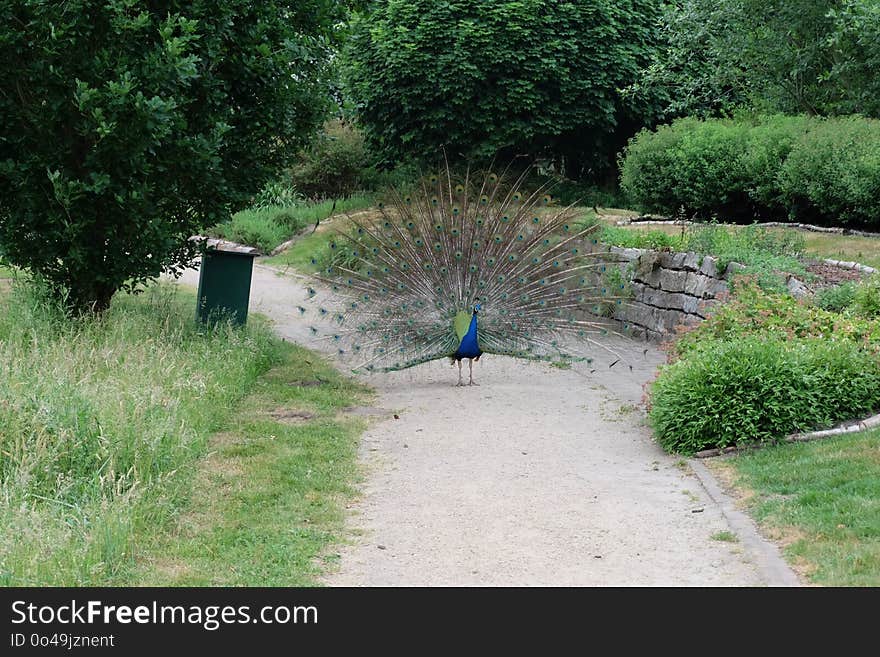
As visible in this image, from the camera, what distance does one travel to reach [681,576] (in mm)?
6477

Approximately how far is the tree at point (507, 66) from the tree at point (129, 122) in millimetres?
12530

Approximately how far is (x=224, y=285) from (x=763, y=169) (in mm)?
9394

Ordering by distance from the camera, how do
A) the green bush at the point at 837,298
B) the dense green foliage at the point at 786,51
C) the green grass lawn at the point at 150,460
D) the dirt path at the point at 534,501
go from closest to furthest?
the green grass lawn at the point at 150,460, the dirt path at the point at 534,501, the green bush at the point at 837,298, the dense green foliage at the point at 786,51

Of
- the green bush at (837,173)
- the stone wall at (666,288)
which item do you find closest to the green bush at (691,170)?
the green bush at (837,173)

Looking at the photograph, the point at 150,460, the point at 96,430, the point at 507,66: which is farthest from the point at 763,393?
the point at 507,66

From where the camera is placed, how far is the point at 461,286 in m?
12.6

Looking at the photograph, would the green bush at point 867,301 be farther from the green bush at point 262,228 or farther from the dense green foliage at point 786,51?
the green bush at point 262,228

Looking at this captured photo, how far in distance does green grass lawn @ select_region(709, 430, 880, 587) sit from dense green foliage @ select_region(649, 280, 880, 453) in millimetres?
330

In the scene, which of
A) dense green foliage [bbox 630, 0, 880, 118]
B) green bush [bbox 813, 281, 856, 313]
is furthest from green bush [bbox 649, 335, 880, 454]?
dense green foliage [bbox 630, 0, 880, 118]

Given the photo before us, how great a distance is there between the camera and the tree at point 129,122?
11.5 meters

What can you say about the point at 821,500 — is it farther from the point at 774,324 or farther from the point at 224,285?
the point at 224,285

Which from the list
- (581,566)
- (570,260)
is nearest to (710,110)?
(570,260)

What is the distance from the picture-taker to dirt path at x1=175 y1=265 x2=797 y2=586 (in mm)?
6609
